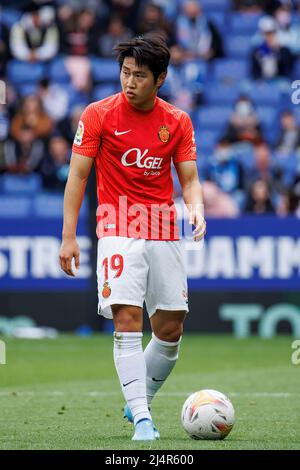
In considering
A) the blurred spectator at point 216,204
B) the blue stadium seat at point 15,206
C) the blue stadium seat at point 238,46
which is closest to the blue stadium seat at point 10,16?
the blue stadium seat at point 238,46

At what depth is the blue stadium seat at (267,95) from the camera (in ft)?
65.7

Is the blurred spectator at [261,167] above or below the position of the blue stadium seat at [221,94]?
below

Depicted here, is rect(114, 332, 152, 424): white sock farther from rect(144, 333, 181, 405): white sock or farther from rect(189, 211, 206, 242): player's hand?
rect(189, 211, 206, 242): player's hand

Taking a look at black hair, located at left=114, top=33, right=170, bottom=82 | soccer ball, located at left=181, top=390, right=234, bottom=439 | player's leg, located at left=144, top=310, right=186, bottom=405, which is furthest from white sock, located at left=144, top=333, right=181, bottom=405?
black hair, located at left=114, top=33, right=170, bottom=82

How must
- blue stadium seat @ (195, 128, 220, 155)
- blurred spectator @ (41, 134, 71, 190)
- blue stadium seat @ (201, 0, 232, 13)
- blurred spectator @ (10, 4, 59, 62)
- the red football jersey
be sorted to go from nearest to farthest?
the red football jersey → blurred spectator @ (41, 134, 71, 190) → blue stadium seat @ (195, 128, 220, 155) → blurred spectator @ (10, 4, 59, 62) → blue stadium seat @ (201, 0, 232, 13)

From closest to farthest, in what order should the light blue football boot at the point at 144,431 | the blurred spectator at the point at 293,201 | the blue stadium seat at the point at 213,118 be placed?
the light blue football boot at the point at 144,431, the blurred spectator at the point at 293,201, the blue stadium seat at the point at 213,118

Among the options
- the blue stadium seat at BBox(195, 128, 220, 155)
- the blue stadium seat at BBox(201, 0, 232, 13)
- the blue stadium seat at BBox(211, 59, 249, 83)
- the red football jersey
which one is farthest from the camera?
the blue stadium seat at BBox(201, 0, 232, 13)

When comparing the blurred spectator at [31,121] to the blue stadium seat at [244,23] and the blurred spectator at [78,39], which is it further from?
the blue stadium seat at [244,23]

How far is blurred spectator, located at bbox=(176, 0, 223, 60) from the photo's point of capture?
20.4 m

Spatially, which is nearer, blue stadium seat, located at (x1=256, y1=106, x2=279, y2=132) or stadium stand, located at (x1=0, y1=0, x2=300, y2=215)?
stadium stand, located at (x1=0, y1=0, x2=300, y2=215)

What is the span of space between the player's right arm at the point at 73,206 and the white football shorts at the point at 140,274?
0.18 m

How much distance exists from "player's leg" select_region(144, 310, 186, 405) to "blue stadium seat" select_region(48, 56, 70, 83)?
14.1m
